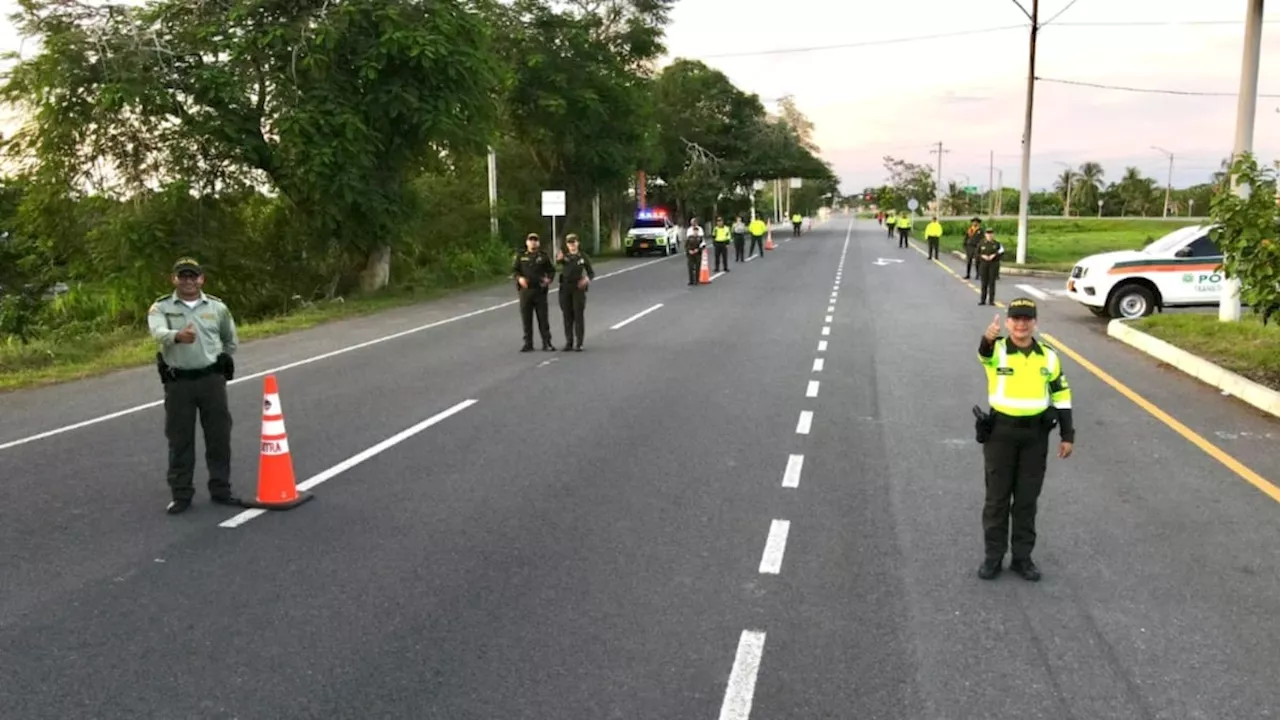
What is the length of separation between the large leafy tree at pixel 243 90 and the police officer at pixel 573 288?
971 cm

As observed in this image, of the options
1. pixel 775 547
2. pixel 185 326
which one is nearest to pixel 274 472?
pixel 185 326

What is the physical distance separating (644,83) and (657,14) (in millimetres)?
4474

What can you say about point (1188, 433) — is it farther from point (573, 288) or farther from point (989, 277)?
point (989, 277)

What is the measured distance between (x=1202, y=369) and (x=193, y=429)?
440 inches

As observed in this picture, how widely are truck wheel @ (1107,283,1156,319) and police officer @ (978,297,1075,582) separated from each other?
14.5 m

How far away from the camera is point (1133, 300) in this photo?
18.5m

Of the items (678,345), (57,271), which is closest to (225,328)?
(678,345)

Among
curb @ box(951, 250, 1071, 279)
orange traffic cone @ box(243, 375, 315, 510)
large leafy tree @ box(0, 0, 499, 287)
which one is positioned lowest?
curb @ box(951, 250, 1071, 279)

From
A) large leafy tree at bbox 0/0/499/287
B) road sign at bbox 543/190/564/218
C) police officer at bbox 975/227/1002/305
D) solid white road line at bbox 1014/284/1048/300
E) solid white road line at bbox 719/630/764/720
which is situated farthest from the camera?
road sign at bbox 543/190/564/218

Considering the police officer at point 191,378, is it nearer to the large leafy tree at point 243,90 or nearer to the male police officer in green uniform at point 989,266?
the large leafy tree at point 243,90

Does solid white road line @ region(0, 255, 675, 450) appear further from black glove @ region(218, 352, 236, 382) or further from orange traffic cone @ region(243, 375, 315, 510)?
orange traffic cone @ region(243, 375, 315, 510)

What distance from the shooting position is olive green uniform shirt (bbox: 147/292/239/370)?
6766 mm

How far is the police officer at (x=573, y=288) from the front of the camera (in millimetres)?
14852

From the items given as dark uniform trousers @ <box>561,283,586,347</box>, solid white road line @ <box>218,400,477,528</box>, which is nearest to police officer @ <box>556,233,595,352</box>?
dark uniform trousers @ <box>561,283,586,347</box>
